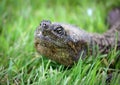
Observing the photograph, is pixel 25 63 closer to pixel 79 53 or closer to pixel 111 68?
pixel 79 53

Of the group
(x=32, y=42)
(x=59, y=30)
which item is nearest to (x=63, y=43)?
(x=59, y=30)

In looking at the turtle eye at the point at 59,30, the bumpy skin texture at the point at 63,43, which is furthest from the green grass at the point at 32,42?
the turtle eye at the point at 59,30

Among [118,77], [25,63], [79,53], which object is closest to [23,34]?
[25,63]

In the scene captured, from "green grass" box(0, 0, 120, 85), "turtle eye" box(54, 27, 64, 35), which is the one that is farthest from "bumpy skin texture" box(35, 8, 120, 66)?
"green grass" box(0, 0, 120, 85)

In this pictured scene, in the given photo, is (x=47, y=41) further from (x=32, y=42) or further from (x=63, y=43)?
(x=32, y=42)

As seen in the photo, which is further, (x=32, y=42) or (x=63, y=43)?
(x=32, y=42)

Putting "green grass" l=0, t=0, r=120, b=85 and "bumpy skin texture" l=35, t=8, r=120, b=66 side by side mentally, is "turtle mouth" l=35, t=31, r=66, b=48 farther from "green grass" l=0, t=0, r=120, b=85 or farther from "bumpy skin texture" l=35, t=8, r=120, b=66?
"green grass" l=0, t=0, r=120, b=85
